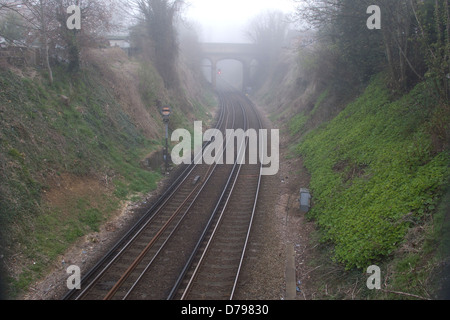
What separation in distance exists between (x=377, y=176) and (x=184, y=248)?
614cm

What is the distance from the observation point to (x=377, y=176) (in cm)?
998

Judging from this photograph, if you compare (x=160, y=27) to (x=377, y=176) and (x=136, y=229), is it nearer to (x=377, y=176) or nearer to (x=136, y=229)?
(x=136, y=229)

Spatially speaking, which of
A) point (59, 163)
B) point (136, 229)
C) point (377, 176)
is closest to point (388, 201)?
point (377, 176)

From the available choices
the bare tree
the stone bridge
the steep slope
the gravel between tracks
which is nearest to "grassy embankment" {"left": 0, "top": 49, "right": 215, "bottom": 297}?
the gravel between tracks

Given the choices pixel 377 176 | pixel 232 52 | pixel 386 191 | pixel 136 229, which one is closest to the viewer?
pixel 386 191

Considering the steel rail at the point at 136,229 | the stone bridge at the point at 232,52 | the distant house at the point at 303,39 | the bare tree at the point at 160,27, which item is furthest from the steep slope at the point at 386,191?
the stone bridge at the point at 232,52

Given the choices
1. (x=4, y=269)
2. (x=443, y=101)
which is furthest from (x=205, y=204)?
(x=443, y=101)

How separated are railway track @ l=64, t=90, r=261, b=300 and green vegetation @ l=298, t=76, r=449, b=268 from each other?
2.76 metres

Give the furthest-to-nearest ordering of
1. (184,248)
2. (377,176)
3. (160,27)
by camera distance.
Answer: (160,27) → (377,176) → (184,248)

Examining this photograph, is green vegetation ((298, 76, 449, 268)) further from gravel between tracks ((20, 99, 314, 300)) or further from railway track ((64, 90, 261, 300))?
railway track ((64, 90, 261, 300))

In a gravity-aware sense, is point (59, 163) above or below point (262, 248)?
above

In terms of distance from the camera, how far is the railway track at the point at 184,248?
25.4 feet

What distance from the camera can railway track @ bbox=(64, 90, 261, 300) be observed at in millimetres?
7742

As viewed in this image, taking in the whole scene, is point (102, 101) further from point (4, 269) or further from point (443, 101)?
point (443, 101)
